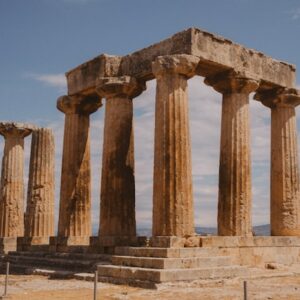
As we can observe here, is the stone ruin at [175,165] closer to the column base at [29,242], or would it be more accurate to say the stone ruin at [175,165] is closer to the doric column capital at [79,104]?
the doric column capital at [79,104]

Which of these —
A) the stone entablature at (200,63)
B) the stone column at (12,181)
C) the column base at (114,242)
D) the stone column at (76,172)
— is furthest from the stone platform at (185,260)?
the stone column at (12,181)

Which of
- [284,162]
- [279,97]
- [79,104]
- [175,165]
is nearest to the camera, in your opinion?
[175,165]

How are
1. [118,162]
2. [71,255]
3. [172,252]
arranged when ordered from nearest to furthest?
[172,252] → [118,162] → [71,255]

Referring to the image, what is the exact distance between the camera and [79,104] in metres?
27.2

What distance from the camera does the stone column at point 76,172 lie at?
2658 centimetres

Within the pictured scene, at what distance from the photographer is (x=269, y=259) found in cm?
2233

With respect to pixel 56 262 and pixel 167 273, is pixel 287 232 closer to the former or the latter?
pixel 167 273

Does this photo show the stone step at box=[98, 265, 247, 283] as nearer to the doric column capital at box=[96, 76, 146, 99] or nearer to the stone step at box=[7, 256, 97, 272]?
the stone step at box=[7, 256, 97, 272]

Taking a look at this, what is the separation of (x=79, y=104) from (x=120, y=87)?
14.0 feet

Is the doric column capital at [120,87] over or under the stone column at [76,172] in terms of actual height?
over

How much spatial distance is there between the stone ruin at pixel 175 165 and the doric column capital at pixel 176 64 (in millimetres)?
38

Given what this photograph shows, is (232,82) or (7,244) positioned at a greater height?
(232,82)

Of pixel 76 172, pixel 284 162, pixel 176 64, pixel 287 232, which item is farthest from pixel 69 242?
pixel 284 162

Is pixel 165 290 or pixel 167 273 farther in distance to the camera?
pixel 167 273
